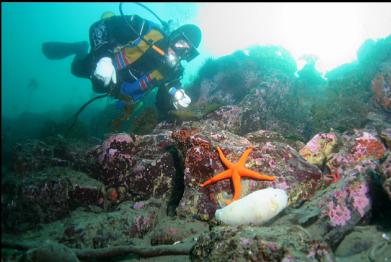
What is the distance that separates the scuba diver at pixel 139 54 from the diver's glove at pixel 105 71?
15 centimetres

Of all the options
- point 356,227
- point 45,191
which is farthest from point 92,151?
point 356,227

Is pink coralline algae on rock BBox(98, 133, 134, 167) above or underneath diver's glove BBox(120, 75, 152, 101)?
underneath

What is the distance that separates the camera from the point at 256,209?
3037mm

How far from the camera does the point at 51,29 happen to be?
344ft

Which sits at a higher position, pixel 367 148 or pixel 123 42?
pixel 123 42

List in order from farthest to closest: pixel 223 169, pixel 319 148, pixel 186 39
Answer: pixel 186 39
pixel 319 148
pixel 223 169

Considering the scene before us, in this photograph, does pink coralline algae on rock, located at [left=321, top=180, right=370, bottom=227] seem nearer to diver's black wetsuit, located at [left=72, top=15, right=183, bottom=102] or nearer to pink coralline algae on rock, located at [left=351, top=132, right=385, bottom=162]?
pink coralline algae on rock, located at [left=351, top=132, right=385, bottom=162]

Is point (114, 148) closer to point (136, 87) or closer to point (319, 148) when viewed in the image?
point (136, 87)

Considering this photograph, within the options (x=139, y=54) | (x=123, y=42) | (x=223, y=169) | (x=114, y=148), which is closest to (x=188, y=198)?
(x=223, y=169)

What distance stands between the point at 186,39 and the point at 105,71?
2.58 metres

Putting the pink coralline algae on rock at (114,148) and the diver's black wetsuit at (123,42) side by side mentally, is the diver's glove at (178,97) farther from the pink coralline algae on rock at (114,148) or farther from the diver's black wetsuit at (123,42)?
the pink coralline algae on rock at (114,148)

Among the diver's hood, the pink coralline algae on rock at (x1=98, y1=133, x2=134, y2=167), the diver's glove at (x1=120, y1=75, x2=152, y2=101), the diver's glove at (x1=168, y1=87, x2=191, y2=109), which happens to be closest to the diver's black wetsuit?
the diver's glove at (x1=120, y1=75, x2=152, y2=101)

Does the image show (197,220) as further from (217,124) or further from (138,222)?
(217,124)

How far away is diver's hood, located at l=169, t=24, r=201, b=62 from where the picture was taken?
751cm
